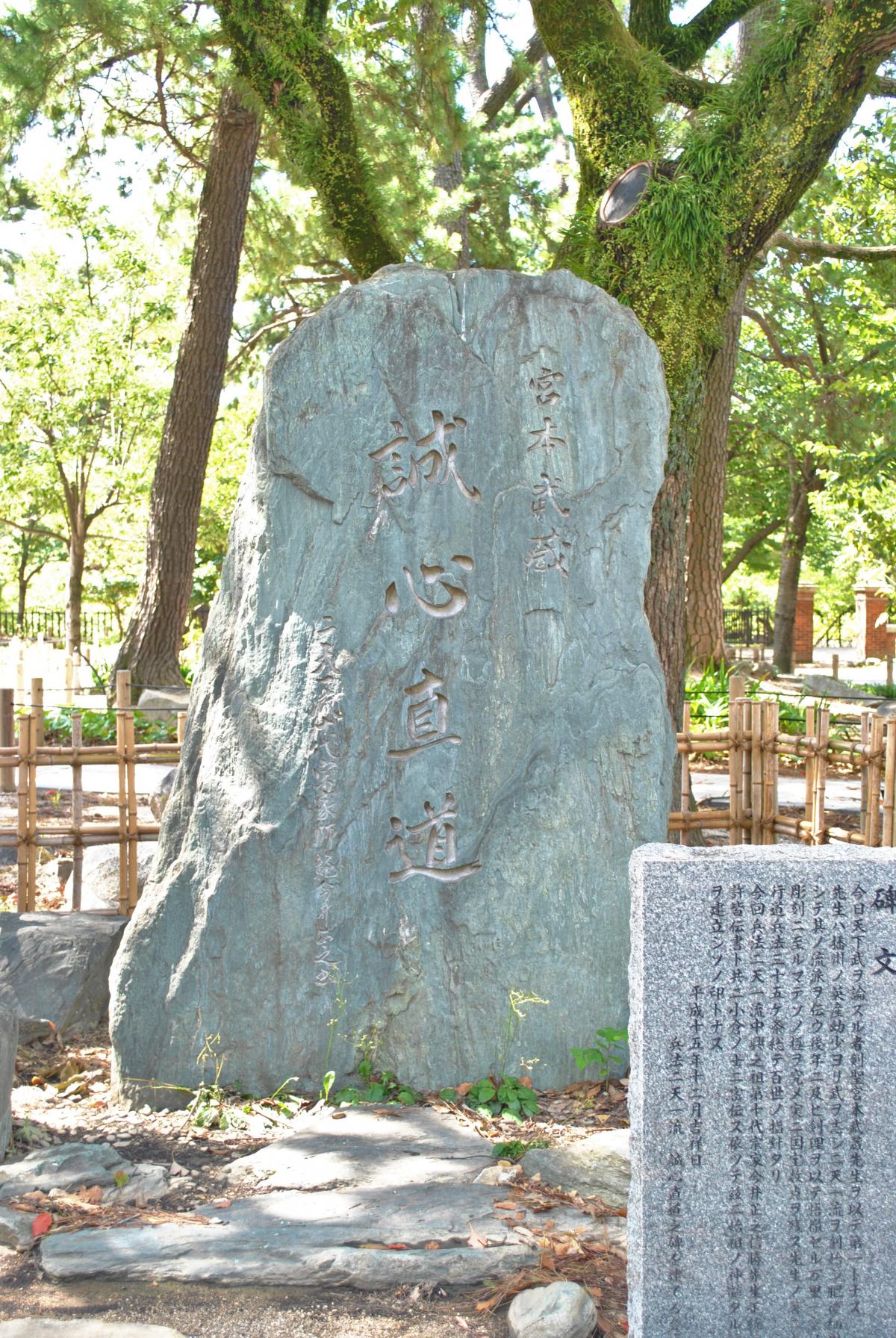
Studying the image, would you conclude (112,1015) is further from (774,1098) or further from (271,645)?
(774,1098)

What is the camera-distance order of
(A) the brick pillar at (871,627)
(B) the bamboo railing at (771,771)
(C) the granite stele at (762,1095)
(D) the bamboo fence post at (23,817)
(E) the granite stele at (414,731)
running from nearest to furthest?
1. (C) the granite stele at (762,1095)
2. (E) the granite stele at (414,731)
3. (D) the bamboo fence post at (23,817)
4. (B) the bamboo railing at (771,771)
5. (A) the brick pillar at (871,627)

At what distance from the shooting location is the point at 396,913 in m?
4.27

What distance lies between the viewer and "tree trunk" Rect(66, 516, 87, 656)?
60.8 feet

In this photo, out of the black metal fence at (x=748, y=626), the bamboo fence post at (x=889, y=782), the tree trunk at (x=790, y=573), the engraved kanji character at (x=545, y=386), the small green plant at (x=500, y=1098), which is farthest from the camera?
the black metal fence at (x=748, y=626)

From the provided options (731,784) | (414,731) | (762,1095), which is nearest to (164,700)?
(731,784)

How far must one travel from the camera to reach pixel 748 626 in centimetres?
3219

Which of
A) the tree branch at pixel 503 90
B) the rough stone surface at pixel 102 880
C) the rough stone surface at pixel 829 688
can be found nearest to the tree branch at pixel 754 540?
the rough stone surface at pixel 829 688

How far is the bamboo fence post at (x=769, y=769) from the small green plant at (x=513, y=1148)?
287 cm

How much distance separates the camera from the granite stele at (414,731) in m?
4.25

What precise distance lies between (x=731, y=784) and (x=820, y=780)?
49 cm

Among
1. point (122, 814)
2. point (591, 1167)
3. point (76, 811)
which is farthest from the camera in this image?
point (76, 811)

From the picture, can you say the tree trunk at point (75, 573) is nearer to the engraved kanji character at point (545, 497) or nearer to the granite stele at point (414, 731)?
the granite stele at point (414, 731)

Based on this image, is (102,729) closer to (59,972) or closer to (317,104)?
(317,104)

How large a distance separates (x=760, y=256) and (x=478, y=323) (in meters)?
3.17
